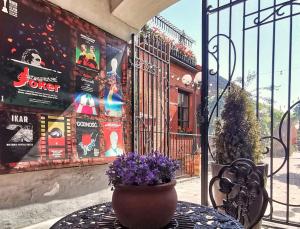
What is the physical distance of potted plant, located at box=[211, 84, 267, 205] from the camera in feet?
8.14

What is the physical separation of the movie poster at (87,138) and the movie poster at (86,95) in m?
0.10

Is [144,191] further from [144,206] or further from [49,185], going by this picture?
[49,185]

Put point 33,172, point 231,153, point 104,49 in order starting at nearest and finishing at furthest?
point 33,172, point 231,153, point 104,49

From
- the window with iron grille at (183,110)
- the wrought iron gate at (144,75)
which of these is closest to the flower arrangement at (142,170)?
the wrought iron gate at (144,75)

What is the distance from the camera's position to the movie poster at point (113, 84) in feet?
9.46

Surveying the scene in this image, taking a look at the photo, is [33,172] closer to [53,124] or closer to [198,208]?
[53,124]

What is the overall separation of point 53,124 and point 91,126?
459mm

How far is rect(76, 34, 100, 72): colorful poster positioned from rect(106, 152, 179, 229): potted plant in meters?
1.50

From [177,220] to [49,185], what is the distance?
1.26 m

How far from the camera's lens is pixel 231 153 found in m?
2.50

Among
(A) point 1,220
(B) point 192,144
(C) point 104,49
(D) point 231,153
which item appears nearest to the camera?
(A) point 1,220

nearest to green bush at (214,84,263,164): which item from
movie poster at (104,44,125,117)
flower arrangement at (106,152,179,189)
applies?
movie poster at (104,44,125,117)

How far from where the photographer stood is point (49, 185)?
227cm

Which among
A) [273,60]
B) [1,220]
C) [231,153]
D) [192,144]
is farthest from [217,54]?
[192,144]
